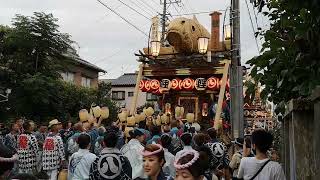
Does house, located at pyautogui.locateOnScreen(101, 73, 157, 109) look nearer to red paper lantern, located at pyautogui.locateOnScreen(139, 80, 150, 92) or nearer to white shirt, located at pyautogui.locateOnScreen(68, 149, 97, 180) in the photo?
red paper lantern, located at pyautogui.locateOnScreen(139, 80, 150, 92)

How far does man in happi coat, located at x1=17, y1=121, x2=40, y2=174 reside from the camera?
12617 millimetres

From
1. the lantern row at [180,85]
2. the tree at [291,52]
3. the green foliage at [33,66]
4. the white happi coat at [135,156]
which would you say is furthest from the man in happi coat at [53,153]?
the green foliage at [33,66]

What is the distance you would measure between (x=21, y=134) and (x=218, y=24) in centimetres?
1348

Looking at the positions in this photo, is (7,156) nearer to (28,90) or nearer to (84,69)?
(28,90)

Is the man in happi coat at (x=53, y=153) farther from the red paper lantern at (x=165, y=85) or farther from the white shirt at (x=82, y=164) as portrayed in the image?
the red paper lantern at (x=165, y=85)

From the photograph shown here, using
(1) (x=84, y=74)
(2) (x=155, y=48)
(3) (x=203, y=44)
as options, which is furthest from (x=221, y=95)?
(1) (x=84, y=74)

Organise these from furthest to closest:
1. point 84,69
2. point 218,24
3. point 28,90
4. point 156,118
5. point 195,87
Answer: point 84,69 < point 28,90 < point 218,24 < point 195,87 < point 156,118

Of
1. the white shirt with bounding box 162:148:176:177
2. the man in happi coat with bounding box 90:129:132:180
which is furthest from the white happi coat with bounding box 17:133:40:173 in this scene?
the man in happi coat with bounding box 90:129:132:180

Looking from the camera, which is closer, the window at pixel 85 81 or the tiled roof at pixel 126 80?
the window at pixel 85 81

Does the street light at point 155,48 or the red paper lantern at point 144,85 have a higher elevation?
the street light at point 155,48

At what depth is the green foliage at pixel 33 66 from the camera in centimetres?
2628

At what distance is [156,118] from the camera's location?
64.0 feet

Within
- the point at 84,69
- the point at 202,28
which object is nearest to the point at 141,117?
the point at 202,28

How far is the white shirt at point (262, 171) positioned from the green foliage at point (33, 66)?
21.8m
